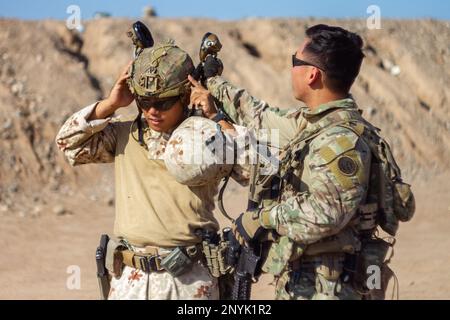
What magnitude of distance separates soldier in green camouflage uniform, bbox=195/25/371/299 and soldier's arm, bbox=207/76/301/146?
31 cm

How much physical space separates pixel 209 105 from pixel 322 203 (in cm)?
75

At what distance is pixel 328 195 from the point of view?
11.9ft

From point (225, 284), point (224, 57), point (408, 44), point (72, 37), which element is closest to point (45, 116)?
point (72, 37)

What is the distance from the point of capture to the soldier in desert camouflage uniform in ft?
12.7

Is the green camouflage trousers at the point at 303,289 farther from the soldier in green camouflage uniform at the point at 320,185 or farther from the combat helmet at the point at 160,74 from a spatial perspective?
the combat helmet at the point at 160,74

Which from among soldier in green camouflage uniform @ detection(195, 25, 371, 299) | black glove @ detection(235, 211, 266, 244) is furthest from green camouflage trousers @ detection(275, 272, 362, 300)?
black glove @ detection(235, 211, 266, 244)

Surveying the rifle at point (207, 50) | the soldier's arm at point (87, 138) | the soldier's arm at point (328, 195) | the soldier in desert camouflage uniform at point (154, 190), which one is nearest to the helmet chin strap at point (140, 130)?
the soldier in desert camouflage uniform at point (154, 190)

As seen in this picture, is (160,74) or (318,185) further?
(160,74)

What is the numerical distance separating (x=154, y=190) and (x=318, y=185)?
80 cm

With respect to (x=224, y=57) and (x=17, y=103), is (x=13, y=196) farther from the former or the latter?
(x=224, y=57)

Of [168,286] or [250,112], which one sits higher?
[250,112]

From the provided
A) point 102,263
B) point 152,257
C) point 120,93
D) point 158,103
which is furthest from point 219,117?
point 102,263

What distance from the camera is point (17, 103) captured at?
55.2 feet

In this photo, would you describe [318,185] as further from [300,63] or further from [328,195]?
[300,63]
